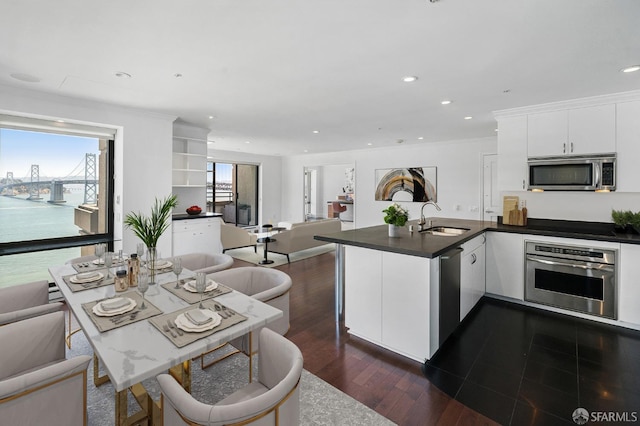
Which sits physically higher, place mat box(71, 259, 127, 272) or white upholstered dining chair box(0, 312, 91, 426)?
place mat box(71, 259, 127, 272)

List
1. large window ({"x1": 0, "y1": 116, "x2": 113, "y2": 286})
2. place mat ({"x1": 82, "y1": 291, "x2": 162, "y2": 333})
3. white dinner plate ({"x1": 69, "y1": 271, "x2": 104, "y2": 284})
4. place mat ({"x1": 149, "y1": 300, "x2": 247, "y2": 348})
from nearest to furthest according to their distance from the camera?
1. place mat ({"x1": 149, "y1": 300, "x2": 247, "y2": 348})
2. place mat ({"x1": 82, "y1": 291, "x2": 162, "y2": 333})
3. white dinner plate ({"x1": 69, "y1": 271, "x2": 104, "y2": 284})
4. large window ({"x1": 0, "y1": 116, "x2": 113, "y2": 286})

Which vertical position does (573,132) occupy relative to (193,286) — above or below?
above

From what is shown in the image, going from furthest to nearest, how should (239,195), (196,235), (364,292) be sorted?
(239,195)
(196,235)
(364,292)

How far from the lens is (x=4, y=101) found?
328 centimetres

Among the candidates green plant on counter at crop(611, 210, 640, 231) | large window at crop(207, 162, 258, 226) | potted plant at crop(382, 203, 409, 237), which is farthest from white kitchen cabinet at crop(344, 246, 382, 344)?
large window at crop(207, 162, 258, 226)

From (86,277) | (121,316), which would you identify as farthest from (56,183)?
(121,316)

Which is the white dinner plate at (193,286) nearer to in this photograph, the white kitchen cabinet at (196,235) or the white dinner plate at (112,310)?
the white dinner plate at (112,310)

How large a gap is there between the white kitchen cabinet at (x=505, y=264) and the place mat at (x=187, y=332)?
3.33 m

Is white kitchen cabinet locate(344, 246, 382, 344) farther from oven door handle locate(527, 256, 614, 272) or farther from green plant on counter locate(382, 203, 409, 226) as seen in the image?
oven door handle locate(527, 256, 614, 272)

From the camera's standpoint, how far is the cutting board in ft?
13.2

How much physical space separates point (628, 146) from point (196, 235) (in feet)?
19.0

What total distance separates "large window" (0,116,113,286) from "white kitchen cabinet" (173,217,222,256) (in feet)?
2.93

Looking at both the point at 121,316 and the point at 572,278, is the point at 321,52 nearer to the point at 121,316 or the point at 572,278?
the point at 121,316

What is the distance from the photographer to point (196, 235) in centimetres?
516
